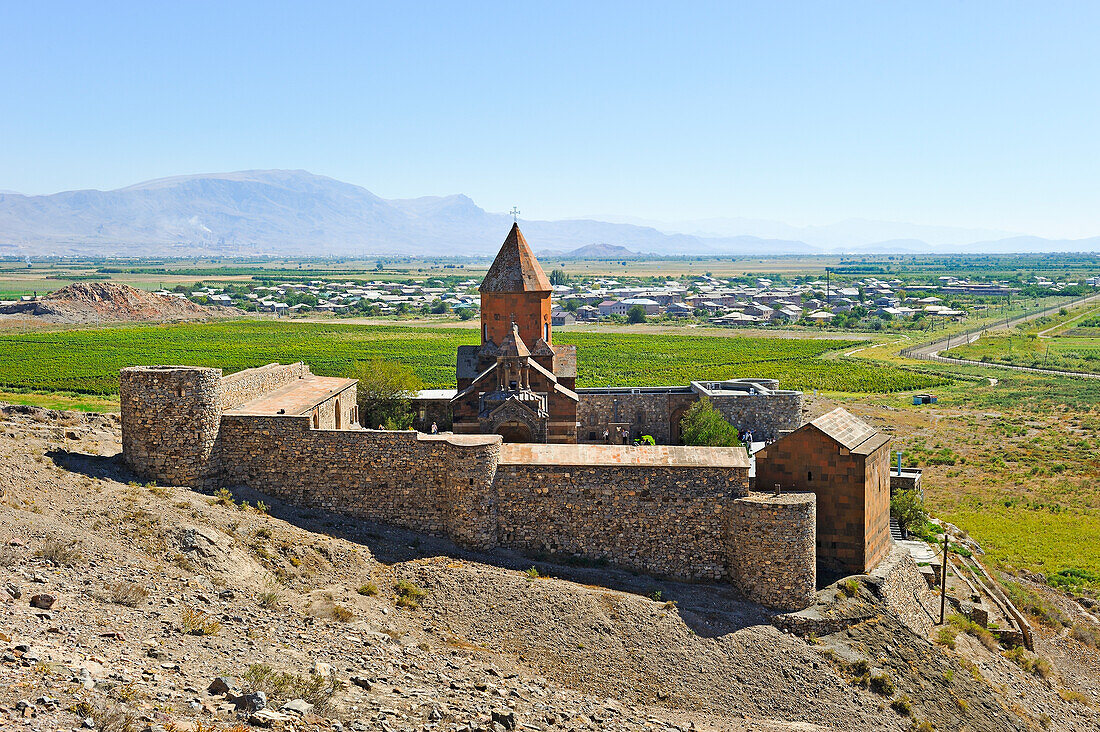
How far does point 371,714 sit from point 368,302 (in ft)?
424

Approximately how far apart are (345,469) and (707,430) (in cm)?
1363

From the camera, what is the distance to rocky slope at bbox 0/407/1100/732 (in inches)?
419

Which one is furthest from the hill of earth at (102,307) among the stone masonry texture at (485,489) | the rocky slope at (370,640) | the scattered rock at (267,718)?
the scattered rock at (267,718)

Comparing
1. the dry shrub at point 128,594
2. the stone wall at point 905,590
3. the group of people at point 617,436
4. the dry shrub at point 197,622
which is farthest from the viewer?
the group of people at point 617,436

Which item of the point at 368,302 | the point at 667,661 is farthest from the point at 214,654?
the point at 368,302

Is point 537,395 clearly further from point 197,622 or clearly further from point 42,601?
point 42,601

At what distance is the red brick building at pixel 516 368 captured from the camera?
2441cm

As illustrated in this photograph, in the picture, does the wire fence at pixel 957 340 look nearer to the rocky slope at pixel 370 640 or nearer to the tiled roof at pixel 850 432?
the tiled roof at pixel 850 432

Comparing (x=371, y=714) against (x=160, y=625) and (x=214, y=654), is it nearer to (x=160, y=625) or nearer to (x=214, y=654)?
(x=214, y=654)

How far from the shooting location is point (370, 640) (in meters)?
13.8

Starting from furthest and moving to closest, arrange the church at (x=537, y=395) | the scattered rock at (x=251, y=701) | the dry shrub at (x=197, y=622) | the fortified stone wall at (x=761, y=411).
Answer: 1. the fortified stone wall at (x=761, y=411)
2. the church at (x=537, y=395)
3. the dry shrub at (x=197, y=622)
4. the scattered rock at (x=251, y=701)

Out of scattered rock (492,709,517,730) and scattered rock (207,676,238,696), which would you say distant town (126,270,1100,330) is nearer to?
scattered rock (492,709,517,730)

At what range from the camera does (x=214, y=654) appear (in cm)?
1173

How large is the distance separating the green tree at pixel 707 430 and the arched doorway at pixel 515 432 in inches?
230
